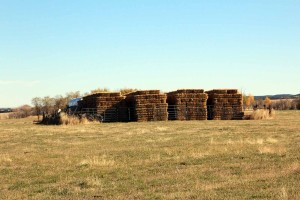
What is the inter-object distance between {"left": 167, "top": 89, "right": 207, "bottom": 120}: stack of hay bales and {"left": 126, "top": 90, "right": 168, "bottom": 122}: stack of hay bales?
1352mm

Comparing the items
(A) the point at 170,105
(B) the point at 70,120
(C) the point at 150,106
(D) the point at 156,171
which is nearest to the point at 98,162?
(D) the point at 156,171

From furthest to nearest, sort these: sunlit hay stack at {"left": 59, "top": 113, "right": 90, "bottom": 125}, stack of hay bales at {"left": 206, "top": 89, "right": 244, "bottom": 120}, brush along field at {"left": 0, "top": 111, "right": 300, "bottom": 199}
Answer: stack of hay bales at {"left": 206, "top": 89, "right": 244, "bottom": 120}, sunlit hay stack at {"left": 59, "top": 113, "right": 90, "bottom": 125}, brush along field at {"left": 0, "top": 111, "right": 300, "bottom": 199}

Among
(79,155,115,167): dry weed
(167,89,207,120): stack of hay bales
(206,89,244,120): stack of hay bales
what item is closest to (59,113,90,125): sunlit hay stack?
(167,89,207,120): stack of hay bales

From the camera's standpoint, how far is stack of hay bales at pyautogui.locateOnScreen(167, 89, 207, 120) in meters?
43.1

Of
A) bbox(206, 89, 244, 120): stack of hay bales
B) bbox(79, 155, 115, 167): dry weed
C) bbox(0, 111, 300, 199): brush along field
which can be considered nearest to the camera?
bbox(0, 111, 300, 199): brush along field

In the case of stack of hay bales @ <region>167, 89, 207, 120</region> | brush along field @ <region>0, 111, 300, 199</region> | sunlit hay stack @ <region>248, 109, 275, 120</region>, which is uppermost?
stack of hay bales @ <region>167, 89, 207, 120</region>

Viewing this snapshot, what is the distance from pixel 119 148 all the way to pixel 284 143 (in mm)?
6969

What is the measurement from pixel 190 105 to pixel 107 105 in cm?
848

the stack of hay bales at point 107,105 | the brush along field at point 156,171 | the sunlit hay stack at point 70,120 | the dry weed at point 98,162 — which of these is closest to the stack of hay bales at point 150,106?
the stack of hay bales at point 107,105

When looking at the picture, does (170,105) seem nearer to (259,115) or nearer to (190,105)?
(190,105)

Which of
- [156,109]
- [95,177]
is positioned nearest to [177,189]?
[95,177]

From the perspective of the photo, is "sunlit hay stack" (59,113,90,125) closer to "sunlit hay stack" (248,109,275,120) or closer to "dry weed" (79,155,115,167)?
"sunlit hay stack" (248,109,275,120)

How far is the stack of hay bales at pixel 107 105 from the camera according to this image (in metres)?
43.6

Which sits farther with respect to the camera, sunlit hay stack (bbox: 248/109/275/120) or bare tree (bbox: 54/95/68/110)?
bare tree (bbox: 54/95/68/110)
